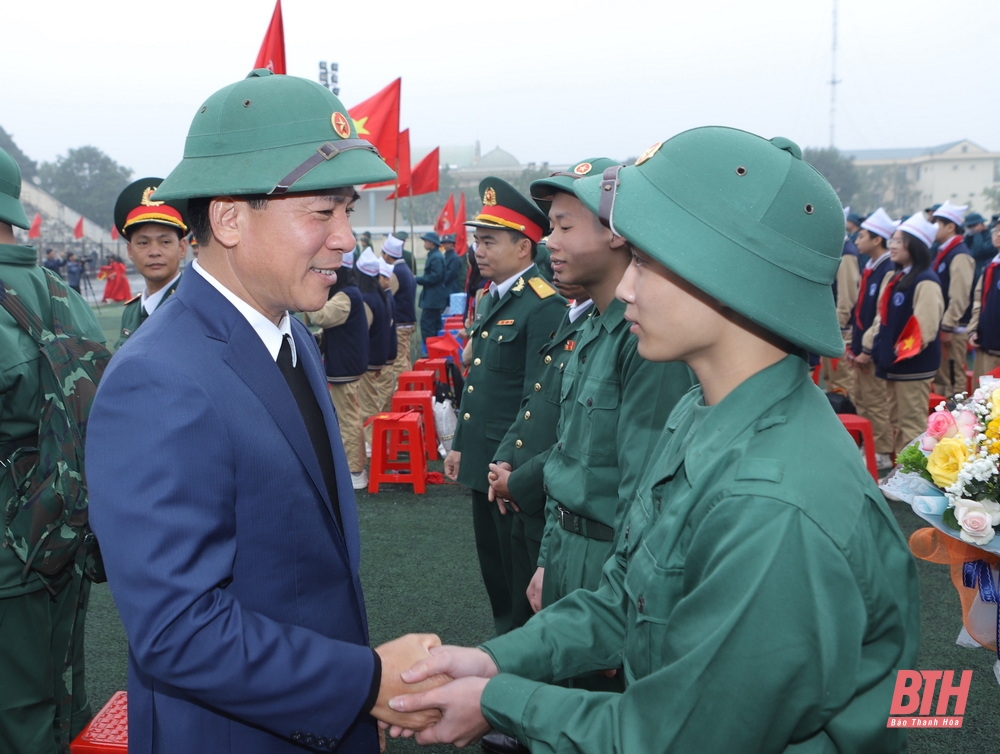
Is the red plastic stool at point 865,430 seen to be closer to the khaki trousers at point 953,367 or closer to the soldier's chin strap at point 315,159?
the khaki trousers at point 953,367

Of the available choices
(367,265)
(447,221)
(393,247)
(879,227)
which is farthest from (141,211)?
(447,221)

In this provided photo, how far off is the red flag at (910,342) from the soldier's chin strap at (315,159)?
648cm

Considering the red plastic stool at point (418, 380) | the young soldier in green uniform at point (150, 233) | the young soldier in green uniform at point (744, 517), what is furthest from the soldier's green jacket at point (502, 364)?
the red plastic stool at point (418, 380)

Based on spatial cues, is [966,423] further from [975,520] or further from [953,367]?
[953,367]

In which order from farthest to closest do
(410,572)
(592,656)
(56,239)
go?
(56,239), (410,572), (592,656)

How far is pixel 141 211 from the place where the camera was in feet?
14.1

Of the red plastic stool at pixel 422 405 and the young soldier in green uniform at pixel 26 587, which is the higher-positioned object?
the young soldier in green uniform at pixel 26 587

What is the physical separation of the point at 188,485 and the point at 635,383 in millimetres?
1521

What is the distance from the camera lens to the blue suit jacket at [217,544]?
149 cm

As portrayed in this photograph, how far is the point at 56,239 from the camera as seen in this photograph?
50.8 m

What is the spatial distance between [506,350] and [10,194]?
7.96 feet

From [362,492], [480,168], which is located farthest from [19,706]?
[480,168]

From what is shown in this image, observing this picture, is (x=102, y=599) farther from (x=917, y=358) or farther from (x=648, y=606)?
(x=917, y=358)

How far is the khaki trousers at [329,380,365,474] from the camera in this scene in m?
7.42
